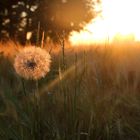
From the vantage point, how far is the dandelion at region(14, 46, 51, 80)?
256 cm

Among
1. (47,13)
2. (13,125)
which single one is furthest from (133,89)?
(47,13)

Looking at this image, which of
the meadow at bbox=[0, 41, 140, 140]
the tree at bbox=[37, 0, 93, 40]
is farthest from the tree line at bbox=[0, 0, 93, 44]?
the meadow at bbox=[0, 41, 140, 140]

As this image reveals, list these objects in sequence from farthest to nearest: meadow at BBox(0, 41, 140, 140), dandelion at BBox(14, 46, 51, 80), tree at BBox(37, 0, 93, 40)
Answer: tree at BBox(37, 0, 93, 40)
meadow at BBox(0, 41, 140, 140)
dandelion at BBox(14, 46, 51, 80)

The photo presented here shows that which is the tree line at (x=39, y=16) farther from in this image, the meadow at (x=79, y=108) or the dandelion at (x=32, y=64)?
the dandelion at (x=32, y=64)

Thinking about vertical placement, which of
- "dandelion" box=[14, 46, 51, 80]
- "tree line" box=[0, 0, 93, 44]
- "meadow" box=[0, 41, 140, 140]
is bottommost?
"meadow" box=[0, 41, 140, 140]

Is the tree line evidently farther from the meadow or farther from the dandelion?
the dandelion

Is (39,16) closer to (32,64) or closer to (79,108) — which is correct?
(79,108)

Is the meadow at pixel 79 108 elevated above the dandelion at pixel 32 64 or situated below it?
below

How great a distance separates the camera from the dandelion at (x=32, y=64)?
8.39 feet

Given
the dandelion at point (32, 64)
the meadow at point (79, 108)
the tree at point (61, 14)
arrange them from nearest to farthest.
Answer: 1. the dandelion at point (32, 64)
2. the meadow at point (79, 108)
3. the tree at point (61, 14)

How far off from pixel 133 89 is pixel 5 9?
1549cm

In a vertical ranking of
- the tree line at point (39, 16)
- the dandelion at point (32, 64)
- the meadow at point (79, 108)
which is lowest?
the meadow at point (79, 108)

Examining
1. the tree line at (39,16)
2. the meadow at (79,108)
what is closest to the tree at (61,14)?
the tree line at (39,16)

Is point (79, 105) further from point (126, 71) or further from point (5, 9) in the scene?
point (5, 9)
